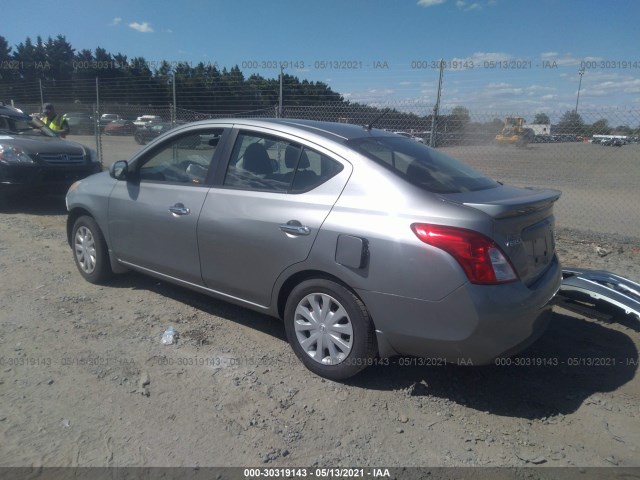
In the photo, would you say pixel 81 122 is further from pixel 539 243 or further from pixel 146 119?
pixel 539 243

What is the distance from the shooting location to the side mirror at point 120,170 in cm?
450

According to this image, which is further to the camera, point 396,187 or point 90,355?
point 90,355

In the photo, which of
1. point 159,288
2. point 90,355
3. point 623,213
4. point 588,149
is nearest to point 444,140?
point 588,149

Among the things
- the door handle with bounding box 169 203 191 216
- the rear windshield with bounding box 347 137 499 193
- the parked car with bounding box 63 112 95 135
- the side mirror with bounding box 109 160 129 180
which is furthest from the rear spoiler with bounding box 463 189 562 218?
the parked car with bounding box 63 112 95 135

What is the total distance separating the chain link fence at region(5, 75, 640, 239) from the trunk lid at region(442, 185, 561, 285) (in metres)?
1.93

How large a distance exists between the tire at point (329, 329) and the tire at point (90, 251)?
2.30m

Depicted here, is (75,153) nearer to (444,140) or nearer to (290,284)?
(444,140)

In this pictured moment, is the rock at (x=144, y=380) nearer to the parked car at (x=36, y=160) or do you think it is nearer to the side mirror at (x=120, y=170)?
the side mirror at (x=120, y=170)

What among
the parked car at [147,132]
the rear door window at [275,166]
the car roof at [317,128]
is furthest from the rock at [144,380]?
the parked car at [147,132]

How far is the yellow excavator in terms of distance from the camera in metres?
8.85

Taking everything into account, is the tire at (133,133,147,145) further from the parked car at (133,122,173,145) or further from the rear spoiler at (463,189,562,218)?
the rear spoiler at (463,189,562,218)

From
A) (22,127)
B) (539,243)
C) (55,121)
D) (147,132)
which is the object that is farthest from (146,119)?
(539,243)

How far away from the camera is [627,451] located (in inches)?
111

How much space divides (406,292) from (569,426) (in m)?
1.30
